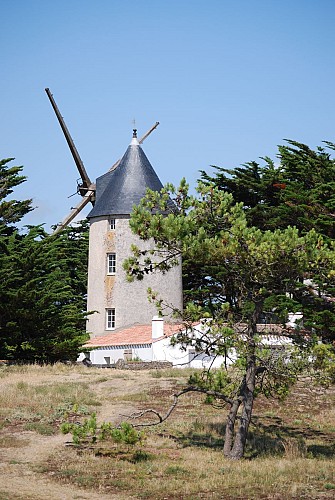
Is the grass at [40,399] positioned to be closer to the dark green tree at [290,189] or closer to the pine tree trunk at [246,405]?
the pine tree trunk at [246,405]

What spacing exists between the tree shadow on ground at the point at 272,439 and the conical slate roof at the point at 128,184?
2140 cm

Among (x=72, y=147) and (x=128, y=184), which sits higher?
(x=72, y=147)

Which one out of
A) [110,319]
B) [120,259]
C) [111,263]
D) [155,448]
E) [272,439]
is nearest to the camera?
[155,448]

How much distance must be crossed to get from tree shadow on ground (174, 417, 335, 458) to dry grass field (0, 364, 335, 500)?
2 centimetres

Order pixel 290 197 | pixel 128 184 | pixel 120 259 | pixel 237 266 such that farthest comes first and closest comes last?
1. pixel 128 184
2. pixel 120 259
3. pixel 290 197
4. pixel 237 266

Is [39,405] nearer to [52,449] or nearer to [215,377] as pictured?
[52,449]

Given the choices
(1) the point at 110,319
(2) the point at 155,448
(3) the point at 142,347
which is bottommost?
(2) the point at 155,448

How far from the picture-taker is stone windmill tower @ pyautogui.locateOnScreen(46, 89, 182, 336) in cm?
3784

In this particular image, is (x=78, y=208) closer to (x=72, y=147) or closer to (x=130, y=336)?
(x=72, y=147)

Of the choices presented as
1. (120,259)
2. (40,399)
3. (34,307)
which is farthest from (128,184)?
(40,399)

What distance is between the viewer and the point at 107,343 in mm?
34969

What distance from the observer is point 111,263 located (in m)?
38.9

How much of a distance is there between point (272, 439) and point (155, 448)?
2877mm

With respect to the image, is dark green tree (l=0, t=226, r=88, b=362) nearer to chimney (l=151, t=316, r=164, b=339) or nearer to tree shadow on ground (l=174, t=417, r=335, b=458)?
chimney (l=151, t=316, r=164, b=339)
